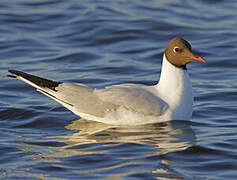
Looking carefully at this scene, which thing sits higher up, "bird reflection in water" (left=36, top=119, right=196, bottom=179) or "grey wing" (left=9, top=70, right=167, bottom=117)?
"grey wing" (left=9, top=70, right=167, bottom=117)

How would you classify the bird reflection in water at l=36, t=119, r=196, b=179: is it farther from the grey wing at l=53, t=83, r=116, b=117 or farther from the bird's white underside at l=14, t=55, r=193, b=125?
the grey wing at l=53, t=83, r=116, b=117

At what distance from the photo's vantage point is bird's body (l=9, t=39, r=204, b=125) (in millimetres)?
9211

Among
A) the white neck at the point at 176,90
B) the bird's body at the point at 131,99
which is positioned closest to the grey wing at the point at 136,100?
the bird's body at the point at 131,99

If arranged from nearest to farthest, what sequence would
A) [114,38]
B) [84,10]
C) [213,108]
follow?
[213,108] → [114,38] → [84,10]

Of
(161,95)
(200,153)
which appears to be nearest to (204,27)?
(161,95)

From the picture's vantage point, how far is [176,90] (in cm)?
944

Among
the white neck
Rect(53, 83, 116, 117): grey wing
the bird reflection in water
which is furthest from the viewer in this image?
Rect(53, 83, 116, 117): grey wing

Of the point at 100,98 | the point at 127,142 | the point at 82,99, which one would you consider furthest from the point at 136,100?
the point at 82,99

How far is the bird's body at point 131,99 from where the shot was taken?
30.2 feet

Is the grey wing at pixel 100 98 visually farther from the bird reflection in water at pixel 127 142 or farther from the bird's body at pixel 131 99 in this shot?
the bird reflection in water at pixel 127 142

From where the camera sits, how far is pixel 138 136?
8.91 metres

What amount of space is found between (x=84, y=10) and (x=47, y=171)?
1028 cm

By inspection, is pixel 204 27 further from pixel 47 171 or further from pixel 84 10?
pixel 47 171

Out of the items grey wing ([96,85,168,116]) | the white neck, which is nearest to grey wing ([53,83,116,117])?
grey wing ([96,85,168,116])
